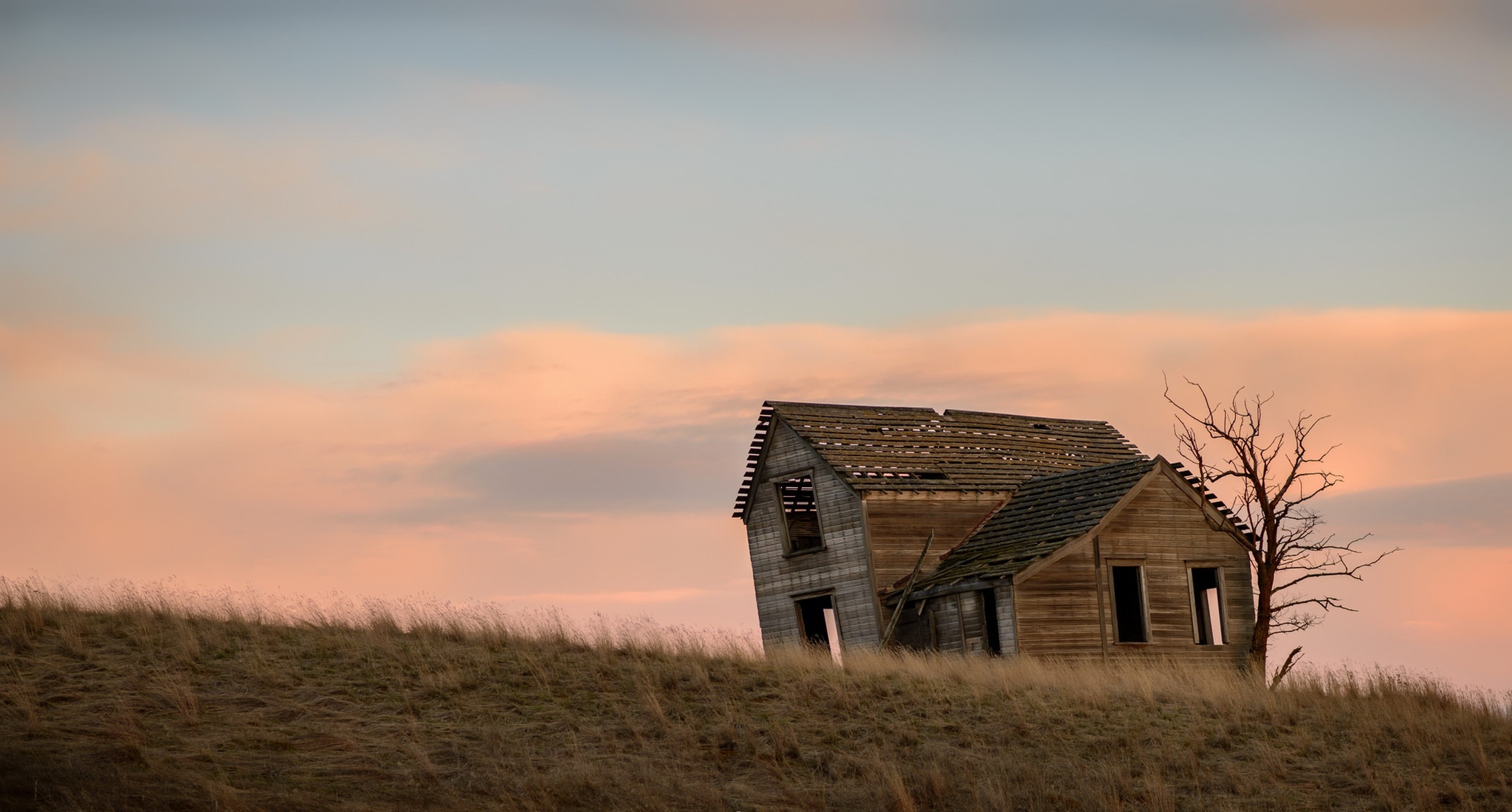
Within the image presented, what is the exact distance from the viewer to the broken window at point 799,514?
33.5m

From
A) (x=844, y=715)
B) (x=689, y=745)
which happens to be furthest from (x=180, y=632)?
(x=844, y=715)

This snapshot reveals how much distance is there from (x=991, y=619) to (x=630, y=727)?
40.9 ft

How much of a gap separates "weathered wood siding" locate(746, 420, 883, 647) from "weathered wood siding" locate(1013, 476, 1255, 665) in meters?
3.79

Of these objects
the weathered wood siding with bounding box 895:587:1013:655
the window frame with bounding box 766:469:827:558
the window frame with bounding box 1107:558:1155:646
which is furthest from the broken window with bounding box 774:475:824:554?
the window frame with bounding box 1107:558:1155:646

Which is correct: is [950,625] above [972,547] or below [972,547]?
below

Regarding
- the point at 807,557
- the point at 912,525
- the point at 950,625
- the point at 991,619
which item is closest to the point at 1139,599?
the point at 991,619

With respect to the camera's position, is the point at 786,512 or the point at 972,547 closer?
the point at 972,547

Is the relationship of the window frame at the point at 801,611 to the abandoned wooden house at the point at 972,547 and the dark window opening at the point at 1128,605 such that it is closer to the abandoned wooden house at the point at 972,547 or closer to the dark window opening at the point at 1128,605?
the abandoned wooden house at the point at 972,547

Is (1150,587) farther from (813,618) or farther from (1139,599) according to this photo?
(813,618)

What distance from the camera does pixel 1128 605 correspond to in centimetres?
3481

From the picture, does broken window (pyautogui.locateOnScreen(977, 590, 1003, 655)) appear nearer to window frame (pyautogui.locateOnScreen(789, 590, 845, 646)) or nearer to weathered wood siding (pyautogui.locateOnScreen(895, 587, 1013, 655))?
weathered wood siding (pyautogui.locateOnScreen(895, 587, 1013, 655))

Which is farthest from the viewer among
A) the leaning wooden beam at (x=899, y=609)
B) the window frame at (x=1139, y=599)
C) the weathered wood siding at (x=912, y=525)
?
the weathered wood siding at (x=912, y=525)

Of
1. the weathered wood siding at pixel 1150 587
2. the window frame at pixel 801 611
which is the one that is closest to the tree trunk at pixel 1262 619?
the weathered wood siding at pixel 1150 587

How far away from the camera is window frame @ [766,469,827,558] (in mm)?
32406
